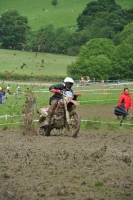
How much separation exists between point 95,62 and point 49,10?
5123 cm

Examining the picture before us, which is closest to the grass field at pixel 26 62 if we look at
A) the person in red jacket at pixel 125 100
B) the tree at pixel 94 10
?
the tree at pixel 94 10

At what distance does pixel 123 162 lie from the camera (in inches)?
444

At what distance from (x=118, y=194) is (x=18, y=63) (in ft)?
285

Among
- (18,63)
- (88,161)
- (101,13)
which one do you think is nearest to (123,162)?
(88,161)

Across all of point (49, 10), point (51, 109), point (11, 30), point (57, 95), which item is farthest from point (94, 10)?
point (51, 109)

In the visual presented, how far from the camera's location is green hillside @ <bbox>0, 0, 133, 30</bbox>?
13062 centimetres

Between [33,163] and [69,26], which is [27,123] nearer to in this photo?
[33,163]

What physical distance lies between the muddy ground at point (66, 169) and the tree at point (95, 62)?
224ft

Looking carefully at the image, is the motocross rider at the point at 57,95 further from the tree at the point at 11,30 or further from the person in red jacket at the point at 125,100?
the tree at the point at 11,30

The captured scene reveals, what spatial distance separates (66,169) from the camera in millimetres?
10422

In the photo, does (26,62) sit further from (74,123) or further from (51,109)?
(74,123)

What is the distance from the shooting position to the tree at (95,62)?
275 feet

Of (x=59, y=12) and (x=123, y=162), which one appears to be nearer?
(x=123, y=162)

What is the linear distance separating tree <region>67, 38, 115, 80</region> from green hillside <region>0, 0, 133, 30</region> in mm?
35034
